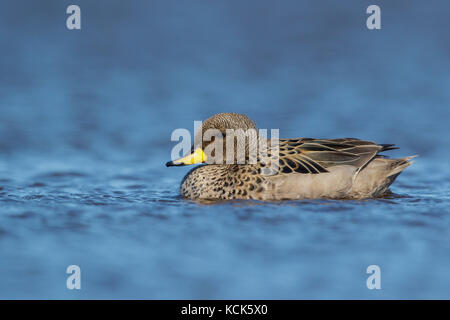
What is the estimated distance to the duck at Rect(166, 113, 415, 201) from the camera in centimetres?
896

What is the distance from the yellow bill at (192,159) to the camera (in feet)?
30.4

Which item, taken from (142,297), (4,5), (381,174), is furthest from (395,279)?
(4,5)

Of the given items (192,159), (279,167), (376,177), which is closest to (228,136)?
(192,159)

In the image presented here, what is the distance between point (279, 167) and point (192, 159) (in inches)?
44.1

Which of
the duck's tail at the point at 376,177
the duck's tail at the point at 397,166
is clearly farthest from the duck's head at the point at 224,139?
the duck's tail at the point at 397,166

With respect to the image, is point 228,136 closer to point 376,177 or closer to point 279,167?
point 279,167

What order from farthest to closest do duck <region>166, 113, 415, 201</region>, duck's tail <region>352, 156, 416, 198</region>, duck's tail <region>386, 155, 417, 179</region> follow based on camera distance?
duck's tail <region>386, 155, 417, 179</region> → duck's tail <region>352, 156, 416, 198</region> → duck <region>166, 113, 415, 201</region>

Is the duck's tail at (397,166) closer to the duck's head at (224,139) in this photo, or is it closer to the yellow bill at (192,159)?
the duck's head at (224,139)

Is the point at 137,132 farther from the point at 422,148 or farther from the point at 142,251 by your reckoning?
the point at 142,251

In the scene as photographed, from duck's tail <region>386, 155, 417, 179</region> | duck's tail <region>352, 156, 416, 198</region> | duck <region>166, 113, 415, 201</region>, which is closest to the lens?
duck <region>166, 113, 415, 201</region>

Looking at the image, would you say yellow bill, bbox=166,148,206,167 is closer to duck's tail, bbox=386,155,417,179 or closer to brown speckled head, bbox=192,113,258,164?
brown speckled head, bbox=192,113,258,164

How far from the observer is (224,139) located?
368 inches

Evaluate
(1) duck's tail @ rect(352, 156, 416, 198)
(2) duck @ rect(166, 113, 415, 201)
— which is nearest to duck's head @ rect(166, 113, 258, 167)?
(2) duck @ rect(166, 113, 415, 201)

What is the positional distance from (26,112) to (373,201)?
24.4 feet
